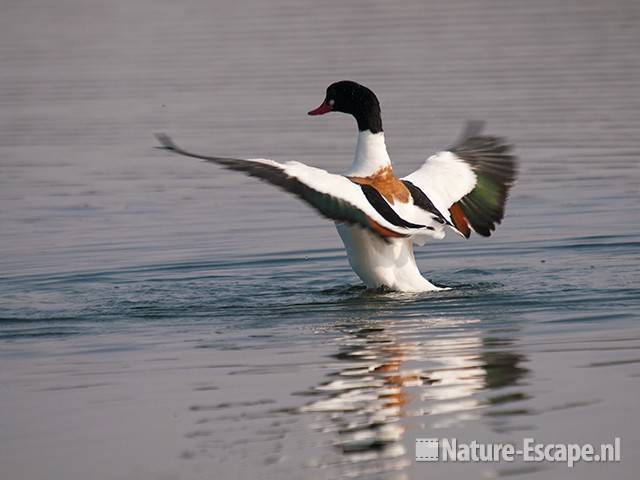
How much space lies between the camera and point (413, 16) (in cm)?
3006

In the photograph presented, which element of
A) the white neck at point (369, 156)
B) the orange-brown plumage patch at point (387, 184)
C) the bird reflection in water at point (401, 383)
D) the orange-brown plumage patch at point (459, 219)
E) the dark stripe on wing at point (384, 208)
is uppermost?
the white neck at point (369, 156)

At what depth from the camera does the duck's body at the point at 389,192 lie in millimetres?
9617

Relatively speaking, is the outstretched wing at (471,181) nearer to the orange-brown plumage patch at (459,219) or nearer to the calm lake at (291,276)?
the orange-brown plumage patch at (459,219)

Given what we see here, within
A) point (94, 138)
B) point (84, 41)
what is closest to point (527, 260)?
point (94, 138)

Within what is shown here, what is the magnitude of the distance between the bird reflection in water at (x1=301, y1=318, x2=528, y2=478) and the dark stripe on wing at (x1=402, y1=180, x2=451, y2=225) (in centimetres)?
83

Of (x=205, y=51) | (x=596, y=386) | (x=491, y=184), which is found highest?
(x=205, y=51)

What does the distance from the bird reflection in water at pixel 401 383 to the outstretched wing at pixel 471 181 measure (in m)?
1.36

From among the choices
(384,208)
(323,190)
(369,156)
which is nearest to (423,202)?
(369,156)

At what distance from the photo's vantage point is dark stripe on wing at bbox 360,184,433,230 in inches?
390

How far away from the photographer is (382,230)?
392 inches

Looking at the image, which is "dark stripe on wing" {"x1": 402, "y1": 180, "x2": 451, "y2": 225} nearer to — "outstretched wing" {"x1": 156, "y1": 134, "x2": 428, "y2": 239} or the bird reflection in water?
"outstretched wing" {"x1": 156, "y1": 134, "x2": 428, "y2": 239}

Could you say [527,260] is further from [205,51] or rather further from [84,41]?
[84,41]

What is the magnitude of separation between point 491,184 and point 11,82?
13.7 meters

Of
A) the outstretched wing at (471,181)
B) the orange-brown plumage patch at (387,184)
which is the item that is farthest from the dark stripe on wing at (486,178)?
the orange-brown plumage patch at (387,184)
